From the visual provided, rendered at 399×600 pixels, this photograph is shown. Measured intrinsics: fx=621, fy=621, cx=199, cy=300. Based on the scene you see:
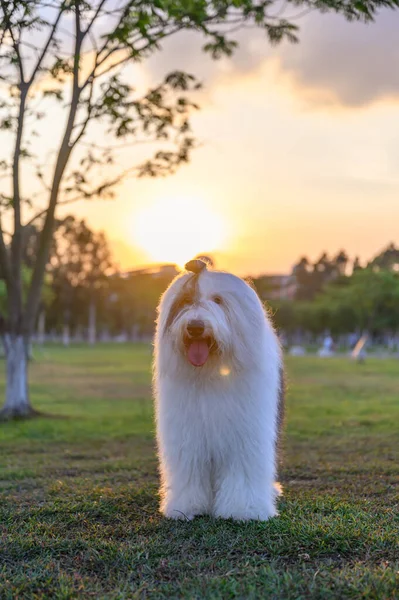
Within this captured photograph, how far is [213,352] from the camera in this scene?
12.8ft

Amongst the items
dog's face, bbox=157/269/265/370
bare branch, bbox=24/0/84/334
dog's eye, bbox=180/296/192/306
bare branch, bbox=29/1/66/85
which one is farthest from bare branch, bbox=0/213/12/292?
Answer: dog's eye, bbox=180/296/192/306

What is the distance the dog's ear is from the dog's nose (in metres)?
0.44

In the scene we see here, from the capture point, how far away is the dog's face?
3789 mm

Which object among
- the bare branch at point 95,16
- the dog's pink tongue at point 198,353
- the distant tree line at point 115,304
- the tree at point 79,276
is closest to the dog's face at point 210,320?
the dog's pink tongue at point 198,353

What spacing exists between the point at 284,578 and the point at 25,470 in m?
3.99

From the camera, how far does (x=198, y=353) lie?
3.83 meters

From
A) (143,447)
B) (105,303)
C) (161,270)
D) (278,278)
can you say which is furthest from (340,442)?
(278,278)

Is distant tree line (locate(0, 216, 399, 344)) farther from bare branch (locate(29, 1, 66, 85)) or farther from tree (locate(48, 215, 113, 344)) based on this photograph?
bare branch (locate(29, 1, 66, 85))

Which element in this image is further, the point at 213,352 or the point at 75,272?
the point at 75,272

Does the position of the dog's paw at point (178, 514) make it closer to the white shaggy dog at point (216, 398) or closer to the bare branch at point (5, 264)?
the white shaggy dog at point (216, 398)

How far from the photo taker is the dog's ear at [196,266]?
4.07 metres

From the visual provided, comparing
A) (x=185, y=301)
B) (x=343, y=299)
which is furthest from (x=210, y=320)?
(x=343, y=299)

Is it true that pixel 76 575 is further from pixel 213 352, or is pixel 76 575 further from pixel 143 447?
pixel 143 447

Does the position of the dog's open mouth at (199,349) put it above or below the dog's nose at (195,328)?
below
